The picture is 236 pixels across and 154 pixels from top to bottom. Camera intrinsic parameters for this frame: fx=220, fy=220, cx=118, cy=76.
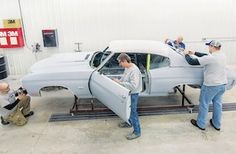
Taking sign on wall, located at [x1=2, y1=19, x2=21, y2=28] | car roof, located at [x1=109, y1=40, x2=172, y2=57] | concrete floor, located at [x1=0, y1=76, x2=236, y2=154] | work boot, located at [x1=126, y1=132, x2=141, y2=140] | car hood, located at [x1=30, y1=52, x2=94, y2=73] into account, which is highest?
sign on wall, located at [x1=2, y1=19, x2=21, y2=28]

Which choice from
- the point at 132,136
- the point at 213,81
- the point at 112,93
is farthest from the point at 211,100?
the point at 112,93

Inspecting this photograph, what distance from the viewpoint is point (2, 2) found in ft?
23.3

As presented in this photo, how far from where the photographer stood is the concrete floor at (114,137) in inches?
140

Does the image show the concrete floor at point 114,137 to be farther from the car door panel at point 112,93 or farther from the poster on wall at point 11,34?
the poster on wall at point 11,34

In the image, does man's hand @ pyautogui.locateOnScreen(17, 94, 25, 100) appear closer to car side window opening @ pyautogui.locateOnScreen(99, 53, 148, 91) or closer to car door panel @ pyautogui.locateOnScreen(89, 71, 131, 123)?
car door panel @ pyautogui.locateOnScreen(89, 71, 131, 123)

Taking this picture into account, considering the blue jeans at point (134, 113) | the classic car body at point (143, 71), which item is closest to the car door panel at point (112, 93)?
the classic car body at point (143, 71)

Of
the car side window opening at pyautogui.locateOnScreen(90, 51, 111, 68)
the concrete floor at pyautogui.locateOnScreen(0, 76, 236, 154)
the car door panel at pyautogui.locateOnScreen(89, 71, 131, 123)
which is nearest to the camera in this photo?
the car door panel at pyautogui.locateOnScreen(89, 71, 131, 123)

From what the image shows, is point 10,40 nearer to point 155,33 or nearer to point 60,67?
point 60,67

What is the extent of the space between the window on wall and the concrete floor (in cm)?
107

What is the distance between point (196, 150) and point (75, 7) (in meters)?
5.75

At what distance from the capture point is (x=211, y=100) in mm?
4004

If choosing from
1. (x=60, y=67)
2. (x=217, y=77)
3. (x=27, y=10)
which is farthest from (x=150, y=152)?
(x=27, y=10)

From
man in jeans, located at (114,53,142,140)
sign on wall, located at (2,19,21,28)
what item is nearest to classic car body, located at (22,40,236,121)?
man in jeans, located at (114,53,142,140)

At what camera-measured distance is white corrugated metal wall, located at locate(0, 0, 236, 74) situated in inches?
284
